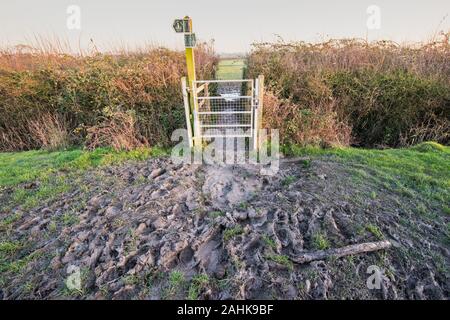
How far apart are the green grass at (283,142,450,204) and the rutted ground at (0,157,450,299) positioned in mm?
346


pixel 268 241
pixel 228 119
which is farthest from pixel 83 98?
pixel 268 241

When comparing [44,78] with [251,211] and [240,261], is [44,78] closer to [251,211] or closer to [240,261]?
[251,211]

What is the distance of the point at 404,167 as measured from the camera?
4344 mm

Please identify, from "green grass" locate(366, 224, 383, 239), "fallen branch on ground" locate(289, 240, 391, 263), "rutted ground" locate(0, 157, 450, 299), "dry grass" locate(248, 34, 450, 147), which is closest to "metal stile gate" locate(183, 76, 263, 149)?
"dry grass" locate(248, 34, 450, 147)

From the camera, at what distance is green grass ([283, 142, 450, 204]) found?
3676 millimetres

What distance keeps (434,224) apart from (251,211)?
7.28ft

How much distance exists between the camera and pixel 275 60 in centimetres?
710

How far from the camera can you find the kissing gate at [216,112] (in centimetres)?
451

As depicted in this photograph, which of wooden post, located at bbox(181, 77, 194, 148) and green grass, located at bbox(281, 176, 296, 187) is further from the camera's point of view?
wooden post, located at bbox(181, 77, 194, 148)

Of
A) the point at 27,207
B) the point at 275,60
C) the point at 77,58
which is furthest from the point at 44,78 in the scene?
the point at 275,60

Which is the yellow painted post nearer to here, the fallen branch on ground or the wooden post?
the wooden post

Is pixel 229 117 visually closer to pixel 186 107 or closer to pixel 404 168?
pixel 186 107

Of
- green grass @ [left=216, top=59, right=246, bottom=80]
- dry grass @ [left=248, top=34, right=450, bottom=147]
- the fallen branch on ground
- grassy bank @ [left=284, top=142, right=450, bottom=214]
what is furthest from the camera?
green grass @ [left=216, top=59, right=246, bottom=80]

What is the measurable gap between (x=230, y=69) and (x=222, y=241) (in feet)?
27.8
